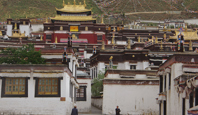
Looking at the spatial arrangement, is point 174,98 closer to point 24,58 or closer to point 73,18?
point 24,58

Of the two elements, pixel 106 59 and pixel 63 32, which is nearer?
pixel 106 59

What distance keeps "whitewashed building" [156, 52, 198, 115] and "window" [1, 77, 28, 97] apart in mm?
9220

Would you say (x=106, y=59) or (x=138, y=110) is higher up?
(x=106, y=59)

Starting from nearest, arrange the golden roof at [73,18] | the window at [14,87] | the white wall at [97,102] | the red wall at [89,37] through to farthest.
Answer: the window at [14,87] → the white wall at [97,102] → the red wall at [89,37] → the golden roof at [73,18]

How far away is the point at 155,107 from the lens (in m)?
36.4

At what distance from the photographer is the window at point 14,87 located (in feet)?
97.2

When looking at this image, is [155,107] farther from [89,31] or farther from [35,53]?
[89,31]

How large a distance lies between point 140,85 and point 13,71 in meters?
11.8

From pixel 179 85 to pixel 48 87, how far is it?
9.30 meters

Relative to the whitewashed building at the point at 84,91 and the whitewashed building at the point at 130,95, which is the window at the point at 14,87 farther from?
the whitewashed building at the point at 84,91

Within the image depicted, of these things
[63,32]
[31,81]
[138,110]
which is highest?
[63,32]

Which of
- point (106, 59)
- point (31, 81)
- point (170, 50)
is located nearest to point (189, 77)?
point (31, 81)

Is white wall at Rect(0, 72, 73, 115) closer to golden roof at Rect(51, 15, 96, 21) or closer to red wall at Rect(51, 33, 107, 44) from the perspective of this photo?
red wall at Rect(51, 33, 107, 44)

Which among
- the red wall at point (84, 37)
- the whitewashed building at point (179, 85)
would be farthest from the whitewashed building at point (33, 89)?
the red wall at point (84, 37)
